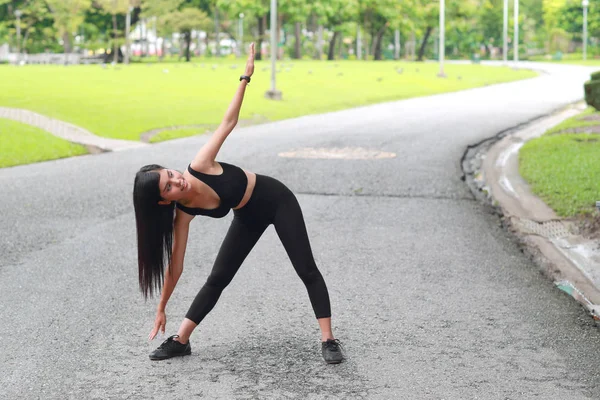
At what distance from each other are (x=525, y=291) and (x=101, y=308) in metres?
3.21

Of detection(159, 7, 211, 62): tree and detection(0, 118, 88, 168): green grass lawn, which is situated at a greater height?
detection(159, 7, 211, 62): tree

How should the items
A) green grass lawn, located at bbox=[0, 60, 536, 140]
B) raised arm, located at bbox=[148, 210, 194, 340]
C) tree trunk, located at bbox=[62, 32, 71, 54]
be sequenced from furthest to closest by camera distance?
tree trunk, located at bbox=[62, 32, 71, 54] < green grass lawn, located at bbox=[0, 60, 536, 140] < raised arm, located at bbox=[148, 210, 194, 340]

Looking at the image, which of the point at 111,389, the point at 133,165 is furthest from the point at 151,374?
the point at 133,165

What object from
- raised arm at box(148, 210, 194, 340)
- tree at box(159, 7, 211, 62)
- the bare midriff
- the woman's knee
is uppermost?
tree at box(159, 7, 211, 62)

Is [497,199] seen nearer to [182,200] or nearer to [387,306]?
[387,306]

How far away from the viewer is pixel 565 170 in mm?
14422

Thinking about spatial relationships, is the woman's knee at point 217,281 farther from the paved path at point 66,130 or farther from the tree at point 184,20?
the tree at point 184,20

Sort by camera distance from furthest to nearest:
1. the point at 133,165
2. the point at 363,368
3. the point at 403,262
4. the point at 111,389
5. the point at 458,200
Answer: the point at 133,165 < the point at 458,200 < the point at 403,262 < the point at 363,368 < the point at 111,389

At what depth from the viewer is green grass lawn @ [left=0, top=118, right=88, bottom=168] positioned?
681 inches

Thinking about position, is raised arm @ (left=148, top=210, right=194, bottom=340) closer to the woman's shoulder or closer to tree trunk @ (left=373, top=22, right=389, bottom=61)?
the woman's shoulder

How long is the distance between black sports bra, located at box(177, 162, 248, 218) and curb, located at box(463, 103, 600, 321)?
2882 millimetres

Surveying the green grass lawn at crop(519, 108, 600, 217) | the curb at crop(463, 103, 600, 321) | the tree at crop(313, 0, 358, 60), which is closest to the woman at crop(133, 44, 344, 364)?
the curb at crop(463, 103, 600, 321)

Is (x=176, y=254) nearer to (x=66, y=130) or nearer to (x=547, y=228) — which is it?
(x=547, y=228)

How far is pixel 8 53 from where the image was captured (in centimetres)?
8325
